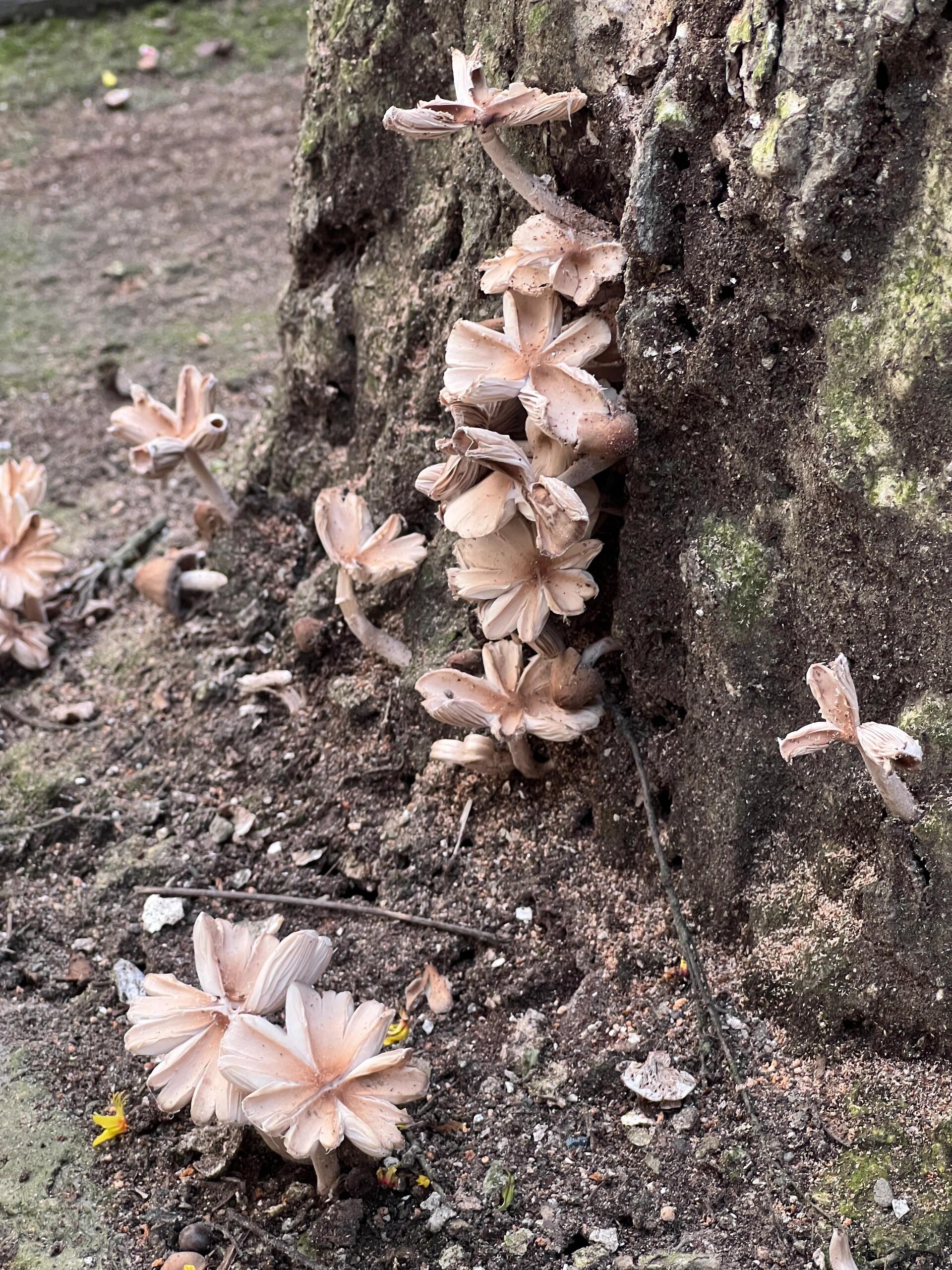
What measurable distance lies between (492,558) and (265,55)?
6779mm

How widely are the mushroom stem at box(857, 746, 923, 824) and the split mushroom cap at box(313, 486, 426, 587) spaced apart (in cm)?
126

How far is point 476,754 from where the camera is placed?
106 inches

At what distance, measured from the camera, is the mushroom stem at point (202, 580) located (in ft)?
11.8

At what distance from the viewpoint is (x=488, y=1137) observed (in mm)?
2312

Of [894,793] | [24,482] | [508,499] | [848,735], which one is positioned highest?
[508,499]

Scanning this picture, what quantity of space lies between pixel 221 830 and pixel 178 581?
942 mm

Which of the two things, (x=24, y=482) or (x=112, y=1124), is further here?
(x=24, y=482)

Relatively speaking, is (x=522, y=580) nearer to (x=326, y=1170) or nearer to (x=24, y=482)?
(x=326, y=1170)

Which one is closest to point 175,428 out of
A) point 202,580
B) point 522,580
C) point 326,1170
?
point 202,580

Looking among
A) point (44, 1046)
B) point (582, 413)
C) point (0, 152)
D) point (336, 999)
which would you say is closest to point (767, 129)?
point (582, 413)

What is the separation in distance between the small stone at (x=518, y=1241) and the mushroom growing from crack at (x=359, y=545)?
1433 mm

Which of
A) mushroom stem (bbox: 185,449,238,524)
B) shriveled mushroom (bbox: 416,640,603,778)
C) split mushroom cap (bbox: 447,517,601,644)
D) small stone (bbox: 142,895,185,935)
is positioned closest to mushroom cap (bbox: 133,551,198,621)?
mushroom stem (bbox: 185,449,238,524)

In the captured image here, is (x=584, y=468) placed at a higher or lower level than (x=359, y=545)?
higher

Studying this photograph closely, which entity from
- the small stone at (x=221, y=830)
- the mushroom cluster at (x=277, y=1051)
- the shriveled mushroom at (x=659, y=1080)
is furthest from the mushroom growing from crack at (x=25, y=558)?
the shriveled mushroom at (x=659, y=1080)
